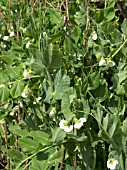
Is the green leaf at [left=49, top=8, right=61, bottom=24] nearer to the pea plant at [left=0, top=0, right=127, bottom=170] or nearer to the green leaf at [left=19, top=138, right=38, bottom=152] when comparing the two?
the pea plant at [left=0, top=0, right=127, bottom=170]

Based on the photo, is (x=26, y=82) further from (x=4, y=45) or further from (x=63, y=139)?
(x=4, y=45)

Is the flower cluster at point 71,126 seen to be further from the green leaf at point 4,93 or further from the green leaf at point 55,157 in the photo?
the green leaf at point 4,93

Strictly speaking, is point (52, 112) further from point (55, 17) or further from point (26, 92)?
point (55, 17)

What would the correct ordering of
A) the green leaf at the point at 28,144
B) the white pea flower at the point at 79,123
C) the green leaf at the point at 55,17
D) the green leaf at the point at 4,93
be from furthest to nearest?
the green leaf at the point at 55,17
the green leaf at the point at 4,93
the green leaf at the point at 28,144
the white pea flower at the point at 79,123

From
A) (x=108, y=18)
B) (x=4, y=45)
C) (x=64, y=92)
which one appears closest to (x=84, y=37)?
(x=108, y=18)

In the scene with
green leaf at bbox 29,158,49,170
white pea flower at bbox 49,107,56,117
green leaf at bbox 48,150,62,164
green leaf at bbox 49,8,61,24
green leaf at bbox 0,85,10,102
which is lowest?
green leaf at bbox 29,158,49,170

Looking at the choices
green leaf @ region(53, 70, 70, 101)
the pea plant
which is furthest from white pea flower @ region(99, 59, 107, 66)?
green leaf @ region(53, 70, 70, 101)

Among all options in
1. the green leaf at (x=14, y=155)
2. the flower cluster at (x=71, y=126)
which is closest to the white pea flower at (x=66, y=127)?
the flower cluster at (x=71, y=126)

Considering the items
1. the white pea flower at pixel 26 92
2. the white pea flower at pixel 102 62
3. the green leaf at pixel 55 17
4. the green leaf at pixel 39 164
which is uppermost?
the green leaf at pixel 55 17
